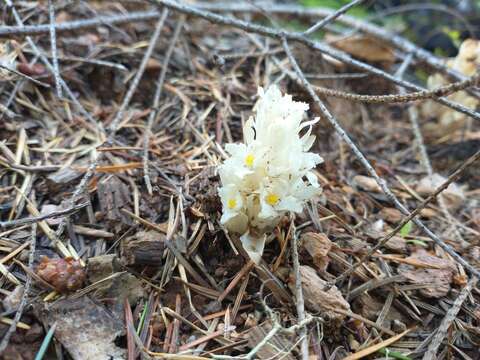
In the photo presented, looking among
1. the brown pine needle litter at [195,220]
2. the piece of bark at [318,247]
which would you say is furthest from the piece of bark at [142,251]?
the piece of bark at [318,247]

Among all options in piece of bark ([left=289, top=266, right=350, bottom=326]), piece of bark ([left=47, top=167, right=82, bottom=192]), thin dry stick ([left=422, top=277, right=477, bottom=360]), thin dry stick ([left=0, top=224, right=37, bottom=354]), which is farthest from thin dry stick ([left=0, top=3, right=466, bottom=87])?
piece of bark ([left=289, top=266, right=350, bottom=326])

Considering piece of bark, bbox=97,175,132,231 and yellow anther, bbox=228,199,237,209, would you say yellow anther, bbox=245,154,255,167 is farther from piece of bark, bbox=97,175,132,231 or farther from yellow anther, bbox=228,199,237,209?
piece of bark, bbox=97,175,132,231

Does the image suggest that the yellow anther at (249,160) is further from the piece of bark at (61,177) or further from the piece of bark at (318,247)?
the piece of bark at (61,177)

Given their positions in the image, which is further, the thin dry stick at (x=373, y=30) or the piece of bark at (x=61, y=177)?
the thin dry stick at (x=373, y=30)

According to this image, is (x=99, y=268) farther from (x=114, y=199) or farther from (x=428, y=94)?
(x=428, y=94)

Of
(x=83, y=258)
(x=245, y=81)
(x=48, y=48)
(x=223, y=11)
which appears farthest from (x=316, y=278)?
(x=223, y=11)

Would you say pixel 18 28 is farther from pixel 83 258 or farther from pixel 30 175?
pixel 83 258

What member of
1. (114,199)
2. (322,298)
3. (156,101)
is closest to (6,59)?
(156,101)
